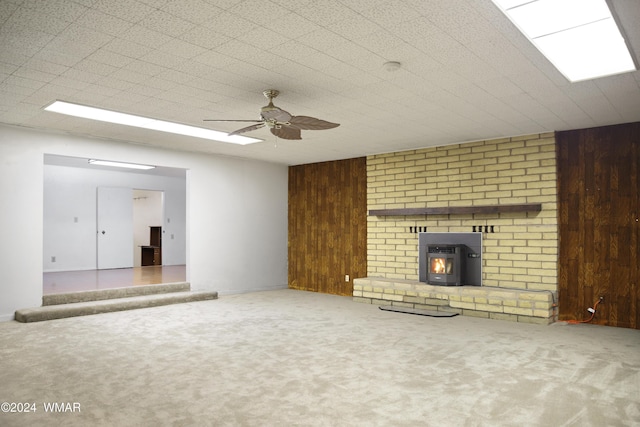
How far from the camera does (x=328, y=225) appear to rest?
8.66m

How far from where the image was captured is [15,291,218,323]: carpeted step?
571cm

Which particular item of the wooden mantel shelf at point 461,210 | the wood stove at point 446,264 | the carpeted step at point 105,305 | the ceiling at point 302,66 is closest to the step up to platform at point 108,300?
the carpeted step at point 105,305

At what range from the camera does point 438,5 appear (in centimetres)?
270

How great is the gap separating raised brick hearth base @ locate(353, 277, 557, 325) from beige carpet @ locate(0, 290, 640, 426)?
0.29m

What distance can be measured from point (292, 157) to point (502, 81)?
4.78 metres

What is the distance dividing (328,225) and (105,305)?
4057mm

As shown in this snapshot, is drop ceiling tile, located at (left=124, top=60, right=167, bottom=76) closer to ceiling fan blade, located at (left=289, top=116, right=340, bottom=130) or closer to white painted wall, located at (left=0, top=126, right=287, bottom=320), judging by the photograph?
ceiling fan blade, located at (left=289, top=116, right=340, bottom=130)

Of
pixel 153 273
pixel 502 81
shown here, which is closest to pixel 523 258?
pixel 502 81

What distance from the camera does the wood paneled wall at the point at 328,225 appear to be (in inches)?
324

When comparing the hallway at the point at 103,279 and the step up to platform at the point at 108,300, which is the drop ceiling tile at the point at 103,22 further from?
the hallway at the point at 103,279

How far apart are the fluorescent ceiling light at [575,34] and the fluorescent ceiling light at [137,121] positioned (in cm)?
352

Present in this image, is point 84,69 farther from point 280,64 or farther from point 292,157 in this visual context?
point 292,157

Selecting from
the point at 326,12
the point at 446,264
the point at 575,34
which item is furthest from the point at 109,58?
the point at 446,264

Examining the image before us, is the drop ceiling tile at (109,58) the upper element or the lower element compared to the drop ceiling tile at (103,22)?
upper
